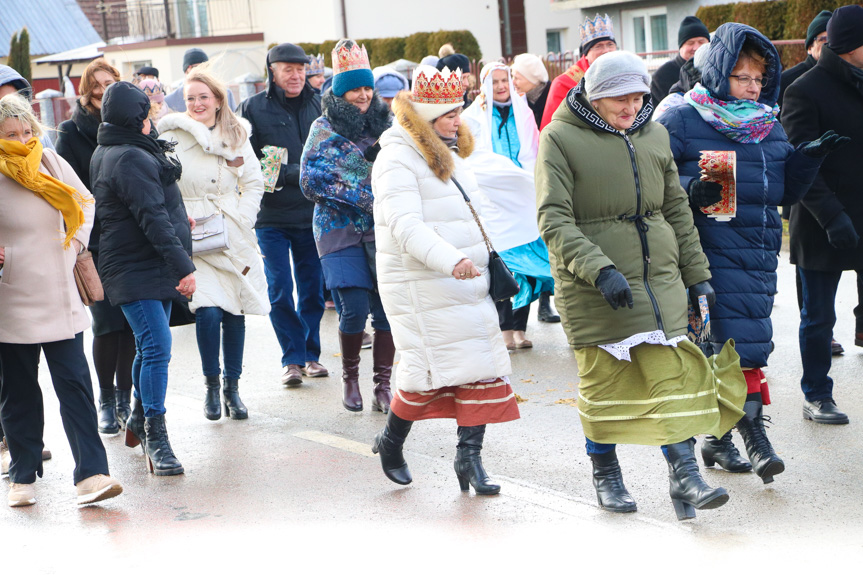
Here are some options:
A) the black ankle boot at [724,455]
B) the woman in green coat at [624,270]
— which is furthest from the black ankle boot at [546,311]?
the woman in green coat at [624,270]

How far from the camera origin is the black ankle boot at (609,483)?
203 inches

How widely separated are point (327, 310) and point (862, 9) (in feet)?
18.9

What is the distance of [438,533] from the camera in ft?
16.6

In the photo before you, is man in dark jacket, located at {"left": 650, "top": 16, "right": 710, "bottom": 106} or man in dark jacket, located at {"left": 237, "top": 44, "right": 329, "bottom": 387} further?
man in dark jacket, located at {"left": 650, "top": 16, "right": 710, "bottom": 106}

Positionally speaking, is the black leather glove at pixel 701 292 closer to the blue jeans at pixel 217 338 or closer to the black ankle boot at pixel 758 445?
the black ankle boot at pixel 758 445

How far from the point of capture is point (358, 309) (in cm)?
723

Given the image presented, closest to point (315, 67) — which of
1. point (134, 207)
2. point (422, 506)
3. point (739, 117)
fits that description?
point (134, 207)

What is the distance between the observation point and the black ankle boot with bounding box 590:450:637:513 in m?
5.16

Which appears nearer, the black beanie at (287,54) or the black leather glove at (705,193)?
Answer: the black leather glove at (705,193)

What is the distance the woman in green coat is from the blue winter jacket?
0.43m

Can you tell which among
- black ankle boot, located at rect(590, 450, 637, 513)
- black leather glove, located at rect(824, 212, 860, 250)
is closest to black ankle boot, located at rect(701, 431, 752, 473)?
black ankle boot, located at rect(590, 450, 637, 513)

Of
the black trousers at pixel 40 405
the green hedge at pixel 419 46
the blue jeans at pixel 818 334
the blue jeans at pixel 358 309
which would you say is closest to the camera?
the black trousers at pixel 40 405

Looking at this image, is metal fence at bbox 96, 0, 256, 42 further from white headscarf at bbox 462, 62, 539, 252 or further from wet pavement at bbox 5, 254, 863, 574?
wet pavement at bbox 5, 254, 863, 574

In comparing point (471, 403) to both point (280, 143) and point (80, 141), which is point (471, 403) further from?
point (280, 143)
